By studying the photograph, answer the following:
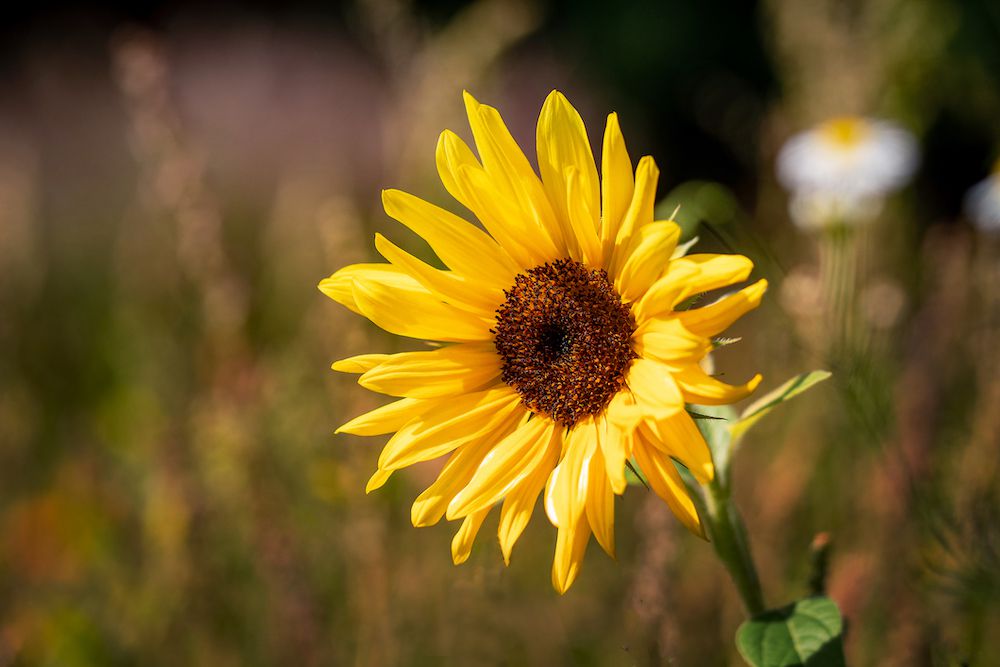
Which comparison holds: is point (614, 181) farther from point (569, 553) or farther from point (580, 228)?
point (569, 553)

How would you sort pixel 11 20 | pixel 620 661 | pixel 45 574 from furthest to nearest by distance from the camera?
pixel 11 20 < pixel 45 574 < pixel 620 661

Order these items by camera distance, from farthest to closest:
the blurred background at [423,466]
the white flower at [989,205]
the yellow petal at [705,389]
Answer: the white flower at [989,205] < the blurred background at [423,466] < the yellow petal at [705,389]

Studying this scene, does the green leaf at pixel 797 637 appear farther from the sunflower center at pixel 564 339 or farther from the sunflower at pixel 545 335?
the sunflower center at pixel 564 339

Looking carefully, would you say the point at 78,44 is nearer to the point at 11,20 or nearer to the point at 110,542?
the point at 11,20

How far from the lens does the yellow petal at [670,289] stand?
2.97 ft

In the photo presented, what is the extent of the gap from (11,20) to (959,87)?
32.1 feet

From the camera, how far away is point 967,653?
1141mm

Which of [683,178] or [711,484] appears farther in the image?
[683,178]

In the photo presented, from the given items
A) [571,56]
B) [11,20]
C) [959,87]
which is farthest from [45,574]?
[11,20]

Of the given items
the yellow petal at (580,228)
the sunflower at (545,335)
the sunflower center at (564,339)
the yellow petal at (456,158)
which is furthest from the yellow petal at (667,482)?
the yellow petal at (456,158)

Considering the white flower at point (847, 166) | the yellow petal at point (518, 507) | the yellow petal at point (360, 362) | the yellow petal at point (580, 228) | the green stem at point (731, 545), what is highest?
the white flower at point (847, 166)

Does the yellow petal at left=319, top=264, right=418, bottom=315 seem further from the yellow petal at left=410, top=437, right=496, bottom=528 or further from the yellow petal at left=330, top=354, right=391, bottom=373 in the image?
the yellow petal at left=410, top=437, right=496, bottom=528

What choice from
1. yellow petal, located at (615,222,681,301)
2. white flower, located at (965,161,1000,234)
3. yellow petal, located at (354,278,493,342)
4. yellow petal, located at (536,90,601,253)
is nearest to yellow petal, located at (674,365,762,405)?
yellow petal, located at (615,222,681,301)

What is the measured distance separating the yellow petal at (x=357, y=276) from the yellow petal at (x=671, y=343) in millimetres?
289
